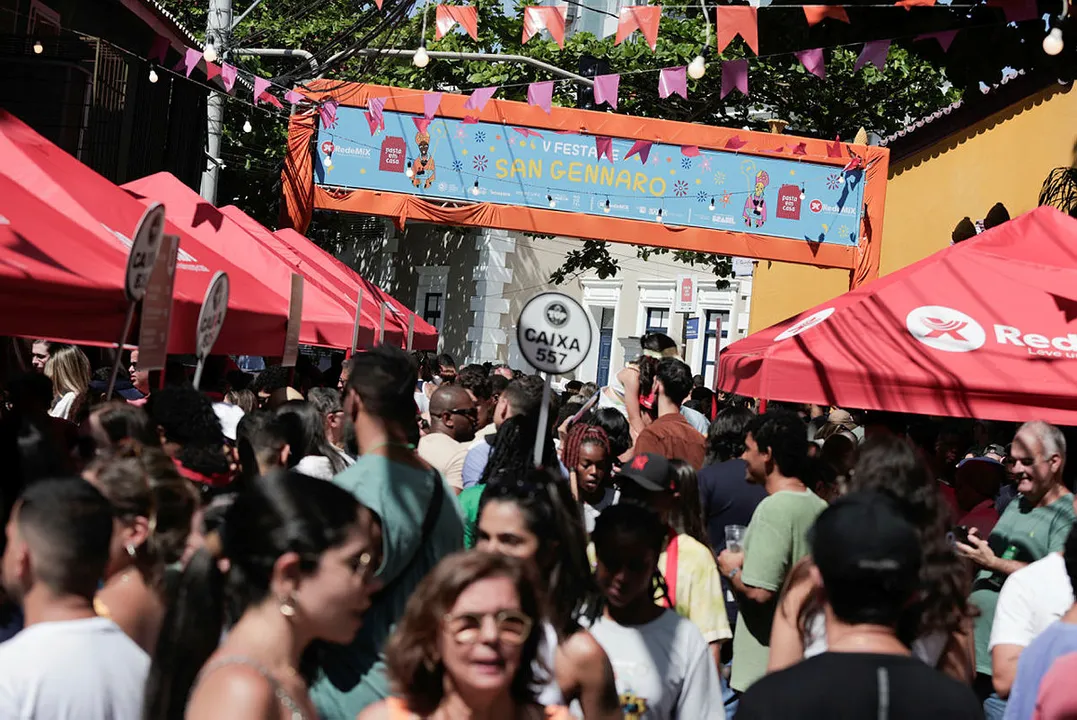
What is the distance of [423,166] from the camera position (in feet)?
61.0

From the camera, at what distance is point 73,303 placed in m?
6.08

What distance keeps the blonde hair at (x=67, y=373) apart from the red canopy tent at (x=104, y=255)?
44.0 inches

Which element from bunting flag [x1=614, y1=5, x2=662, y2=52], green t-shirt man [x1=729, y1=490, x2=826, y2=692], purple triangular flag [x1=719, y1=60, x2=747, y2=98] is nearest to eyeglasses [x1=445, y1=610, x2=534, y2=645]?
green t-shirt man [x1=729, y1=490, x2=826, y2=692]

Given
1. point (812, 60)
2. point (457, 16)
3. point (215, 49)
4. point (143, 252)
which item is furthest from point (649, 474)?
point (215, 49)

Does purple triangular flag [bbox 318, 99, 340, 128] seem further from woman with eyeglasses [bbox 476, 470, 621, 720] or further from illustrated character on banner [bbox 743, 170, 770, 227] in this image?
woman with eyeglasses [bbox 476, 470, 621, 720]

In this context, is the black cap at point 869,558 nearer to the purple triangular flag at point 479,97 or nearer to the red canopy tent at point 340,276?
the red canopy tent at point 340,276

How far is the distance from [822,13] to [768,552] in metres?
4.11

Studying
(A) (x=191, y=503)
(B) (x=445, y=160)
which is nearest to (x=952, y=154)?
(B) (x=445, y=160)

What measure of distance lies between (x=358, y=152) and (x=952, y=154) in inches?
303

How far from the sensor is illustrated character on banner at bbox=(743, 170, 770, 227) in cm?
1894

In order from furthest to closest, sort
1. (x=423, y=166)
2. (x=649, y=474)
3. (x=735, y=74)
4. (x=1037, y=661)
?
(x=423, y=166) → (x=735, y=74) → (x=649, y=474) → (x=1037, y=661)

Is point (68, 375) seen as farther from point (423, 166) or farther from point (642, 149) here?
point (642, 149)

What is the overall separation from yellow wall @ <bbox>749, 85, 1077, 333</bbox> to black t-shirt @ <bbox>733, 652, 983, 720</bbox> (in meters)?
11.6

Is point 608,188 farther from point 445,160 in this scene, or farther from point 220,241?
A: point 220,241
